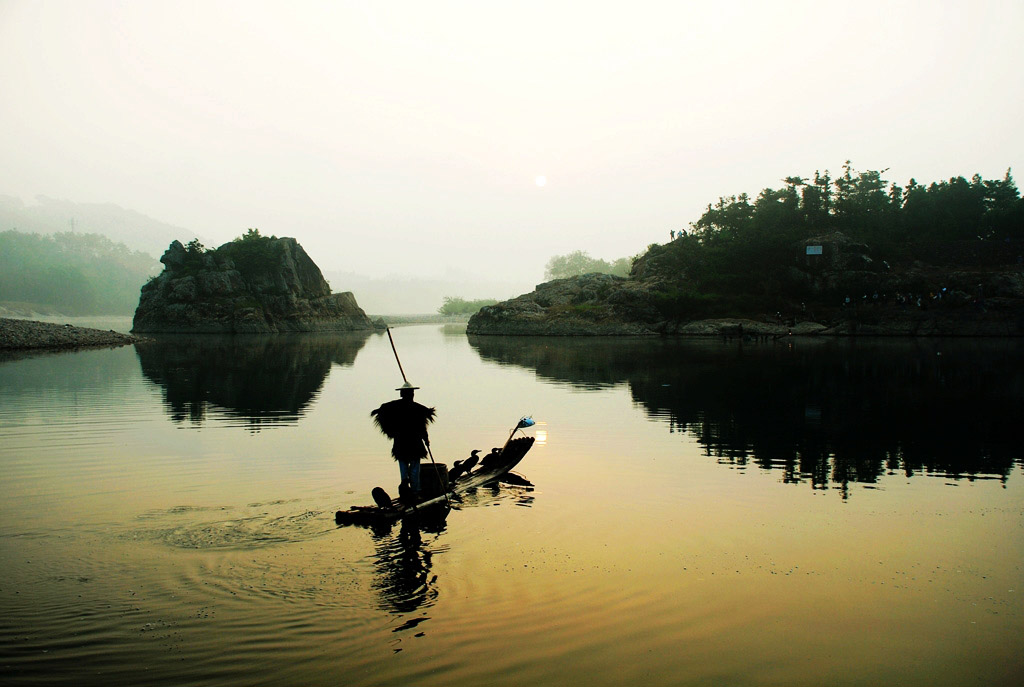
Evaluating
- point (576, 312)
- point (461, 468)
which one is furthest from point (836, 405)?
point (576, 312)

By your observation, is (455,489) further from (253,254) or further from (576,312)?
(253,254)

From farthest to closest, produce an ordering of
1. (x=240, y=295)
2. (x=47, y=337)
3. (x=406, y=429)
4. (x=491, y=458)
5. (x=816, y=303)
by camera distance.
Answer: (x=240, y=295), (x=816, y=303), (x=47, y=337), (x=491, y=458), (x=406, y=429)

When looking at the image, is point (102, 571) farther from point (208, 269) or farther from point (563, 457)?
point (208, 269)

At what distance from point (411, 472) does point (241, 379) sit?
94.5 ft

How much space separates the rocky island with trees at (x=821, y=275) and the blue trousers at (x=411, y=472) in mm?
80581

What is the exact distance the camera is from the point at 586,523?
12328mm

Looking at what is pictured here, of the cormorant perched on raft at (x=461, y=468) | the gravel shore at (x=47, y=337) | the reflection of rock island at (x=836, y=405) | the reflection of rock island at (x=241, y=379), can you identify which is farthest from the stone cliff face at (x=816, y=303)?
the cormorant perched on raft at (x=461, y=468)

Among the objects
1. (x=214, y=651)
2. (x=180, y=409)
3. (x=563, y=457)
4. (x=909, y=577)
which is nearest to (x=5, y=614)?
(x=214, y=651)

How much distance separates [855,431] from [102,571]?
20.9 metres

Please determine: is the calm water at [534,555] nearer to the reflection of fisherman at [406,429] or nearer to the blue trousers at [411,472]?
the blue trousers at [411,472]

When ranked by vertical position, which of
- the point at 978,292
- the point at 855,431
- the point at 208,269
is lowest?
the point at 855,431

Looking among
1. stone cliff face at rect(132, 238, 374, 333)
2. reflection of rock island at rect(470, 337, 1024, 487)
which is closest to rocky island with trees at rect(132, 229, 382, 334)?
stone cliff face at rect(132, 238, 374, 333)

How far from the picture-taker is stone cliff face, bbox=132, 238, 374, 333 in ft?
348

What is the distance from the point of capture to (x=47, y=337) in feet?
217
